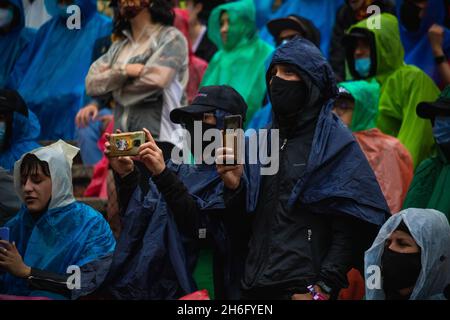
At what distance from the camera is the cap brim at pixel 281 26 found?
10.8m

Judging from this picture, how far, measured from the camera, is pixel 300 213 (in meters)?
7.31

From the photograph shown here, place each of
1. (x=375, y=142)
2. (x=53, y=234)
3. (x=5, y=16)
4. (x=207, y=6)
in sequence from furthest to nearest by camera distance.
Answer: (x=207, y=6), (x=5, y=16), (x=375, y=142), (x=53, y=234)

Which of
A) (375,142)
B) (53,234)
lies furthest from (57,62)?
(375,142)

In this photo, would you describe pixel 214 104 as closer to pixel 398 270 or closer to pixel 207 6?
pixel 398 270

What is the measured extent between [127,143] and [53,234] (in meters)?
0.87

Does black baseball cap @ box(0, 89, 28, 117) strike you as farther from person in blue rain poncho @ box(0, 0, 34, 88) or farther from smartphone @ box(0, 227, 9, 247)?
smartphone @ box(0, 227, 9, 247)

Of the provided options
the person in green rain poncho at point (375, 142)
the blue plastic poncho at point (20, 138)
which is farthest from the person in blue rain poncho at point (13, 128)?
the person in green rain poncho at point (375, 142)

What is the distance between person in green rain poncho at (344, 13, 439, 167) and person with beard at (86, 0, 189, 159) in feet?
5.13

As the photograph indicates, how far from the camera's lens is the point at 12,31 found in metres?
10.0

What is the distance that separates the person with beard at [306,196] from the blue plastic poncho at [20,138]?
1859mm

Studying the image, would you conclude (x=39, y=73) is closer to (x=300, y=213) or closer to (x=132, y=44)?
(x=132, y=44)

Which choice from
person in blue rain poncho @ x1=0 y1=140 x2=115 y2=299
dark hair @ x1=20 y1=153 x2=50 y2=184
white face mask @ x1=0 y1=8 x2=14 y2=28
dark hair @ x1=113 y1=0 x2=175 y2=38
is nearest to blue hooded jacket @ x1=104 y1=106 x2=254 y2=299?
person in blue rain poncho @ x1=0 y1=140 x2=115 y2=299
